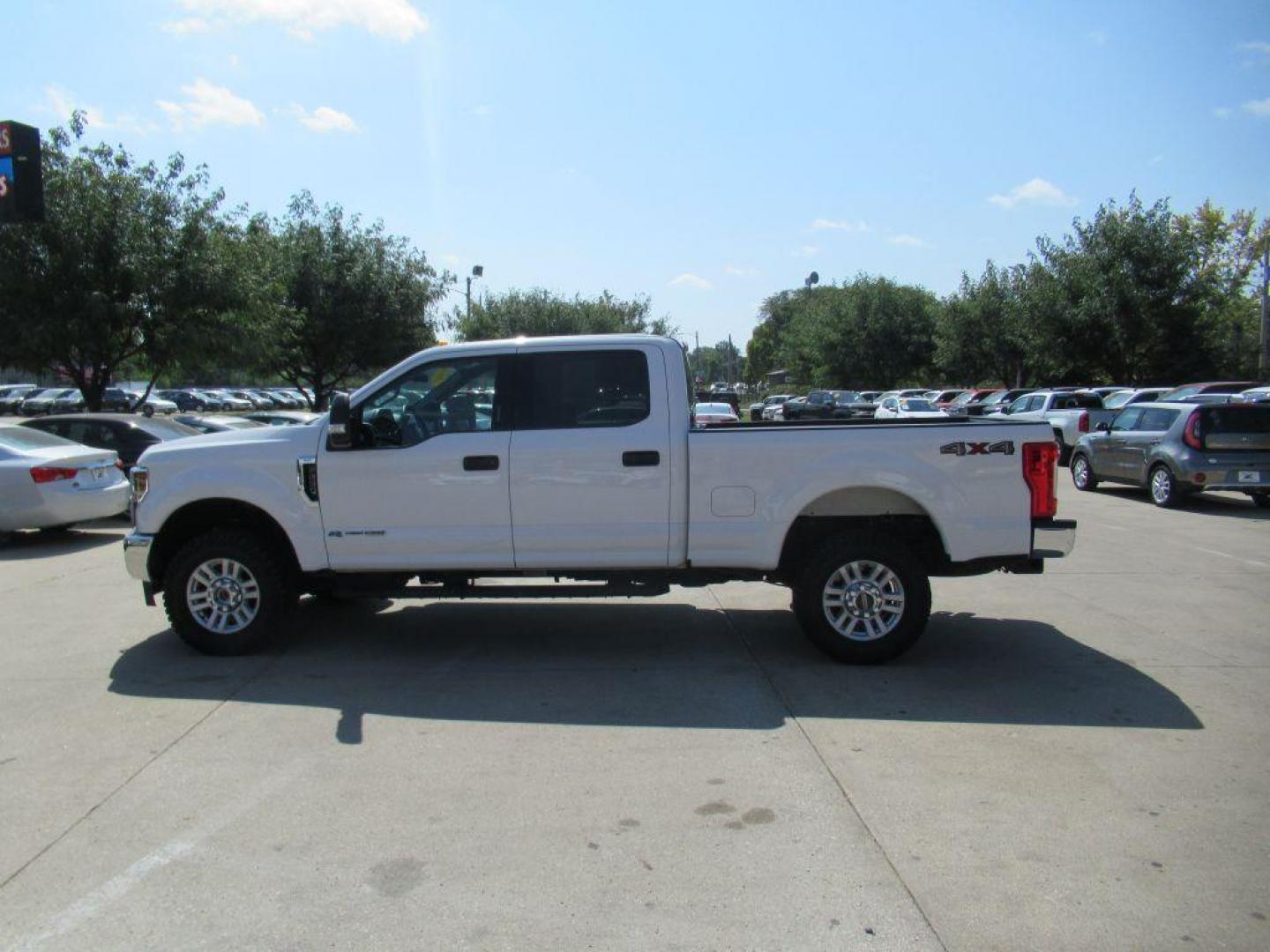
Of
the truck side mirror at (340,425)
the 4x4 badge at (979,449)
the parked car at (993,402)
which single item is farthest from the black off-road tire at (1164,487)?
the parked car at (993,402)

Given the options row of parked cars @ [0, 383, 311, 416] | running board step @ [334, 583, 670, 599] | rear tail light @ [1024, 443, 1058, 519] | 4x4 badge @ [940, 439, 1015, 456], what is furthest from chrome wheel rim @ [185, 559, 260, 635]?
row of parked cars @ [0, 383, 311, 416]

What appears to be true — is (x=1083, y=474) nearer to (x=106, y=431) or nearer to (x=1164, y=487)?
(x=1164, y=487)

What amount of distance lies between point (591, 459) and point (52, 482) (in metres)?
8.46

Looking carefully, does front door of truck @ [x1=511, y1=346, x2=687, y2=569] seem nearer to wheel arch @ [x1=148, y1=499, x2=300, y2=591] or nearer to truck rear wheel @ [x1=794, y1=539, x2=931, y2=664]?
truck rear wheel @ [x1=794, y1=539, x2=931, y2=664]

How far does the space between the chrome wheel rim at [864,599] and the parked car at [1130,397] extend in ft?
74.7

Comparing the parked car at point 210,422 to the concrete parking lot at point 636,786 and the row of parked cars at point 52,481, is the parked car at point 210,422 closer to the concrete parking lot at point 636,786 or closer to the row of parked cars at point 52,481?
the row of parked cars at point 52,481

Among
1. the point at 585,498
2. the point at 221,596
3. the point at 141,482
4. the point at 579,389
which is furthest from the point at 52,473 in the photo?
the point at 585,498

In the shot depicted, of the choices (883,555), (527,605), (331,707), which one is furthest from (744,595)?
(331,707)

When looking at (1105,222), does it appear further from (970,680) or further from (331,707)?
(331,707)

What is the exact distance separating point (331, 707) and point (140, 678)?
1.52m

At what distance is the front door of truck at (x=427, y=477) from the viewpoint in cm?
636

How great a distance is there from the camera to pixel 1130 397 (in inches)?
1112

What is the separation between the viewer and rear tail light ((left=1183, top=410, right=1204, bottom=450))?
14.3 m

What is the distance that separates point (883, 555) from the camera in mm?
6254
